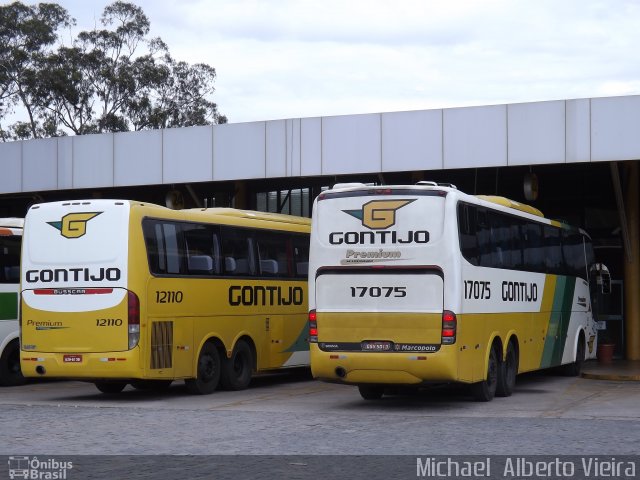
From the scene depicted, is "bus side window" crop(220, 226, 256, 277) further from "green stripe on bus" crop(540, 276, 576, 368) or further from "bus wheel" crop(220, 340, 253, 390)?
"green stripe on bus" crop(540, 276, 576, 368)

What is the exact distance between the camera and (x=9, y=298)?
70.4 ft

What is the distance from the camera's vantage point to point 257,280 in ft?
69.2

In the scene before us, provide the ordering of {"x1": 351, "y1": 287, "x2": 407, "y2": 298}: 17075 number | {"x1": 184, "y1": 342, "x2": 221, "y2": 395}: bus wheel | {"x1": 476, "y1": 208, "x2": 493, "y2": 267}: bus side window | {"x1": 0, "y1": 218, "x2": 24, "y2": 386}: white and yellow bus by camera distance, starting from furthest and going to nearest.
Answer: {"x1": 0, "y1": 218, "x2": 24, "y2": 386}: white and yellow bus, {"x1": 184, "y1": 342, "x2": 221, "y2": 395}: bus wheel, {"x1": 476, "y1": 208, "x2": 493, "y2": 267}: bus side window, {"x1": 351, "y1": 287, "x2": 407, "y2": 298}: 17075 number

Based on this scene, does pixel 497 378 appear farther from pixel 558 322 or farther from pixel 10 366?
pixel 10 366

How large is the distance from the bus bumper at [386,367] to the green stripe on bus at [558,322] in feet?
18.2

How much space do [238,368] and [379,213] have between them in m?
5.54

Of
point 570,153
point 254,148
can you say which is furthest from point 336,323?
point 254,148

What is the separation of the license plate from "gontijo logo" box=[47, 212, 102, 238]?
4712 mm

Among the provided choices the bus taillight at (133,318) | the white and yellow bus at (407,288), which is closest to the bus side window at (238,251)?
the bus taillight at (133,318)

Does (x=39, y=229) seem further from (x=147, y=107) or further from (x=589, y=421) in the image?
(x=147, y=107)

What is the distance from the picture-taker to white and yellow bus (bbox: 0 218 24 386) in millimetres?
21359

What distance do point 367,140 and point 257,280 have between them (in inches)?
238

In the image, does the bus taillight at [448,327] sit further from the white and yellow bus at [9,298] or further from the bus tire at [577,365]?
the white and yellow bus at [9,298]
